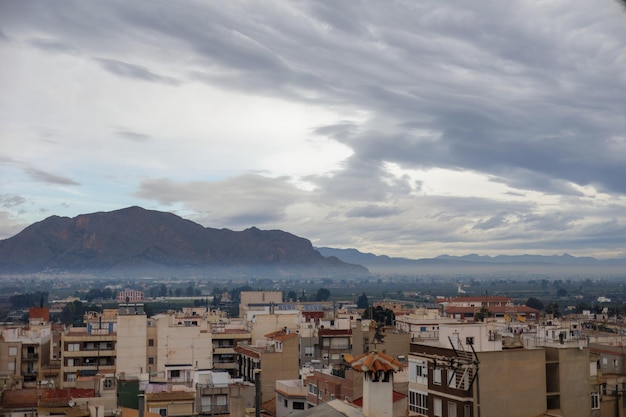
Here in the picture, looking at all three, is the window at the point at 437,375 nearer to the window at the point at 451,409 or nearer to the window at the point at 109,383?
the window at the point at 451,409

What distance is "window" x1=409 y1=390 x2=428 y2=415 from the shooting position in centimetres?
2469

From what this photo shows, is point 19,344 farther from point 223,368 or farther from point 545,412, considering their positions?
point 545,412

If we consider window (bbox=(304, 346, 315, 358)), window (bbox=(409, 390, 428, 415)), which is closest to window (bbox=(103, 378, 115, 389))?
window (bbox=(409, 390, 428, 415))

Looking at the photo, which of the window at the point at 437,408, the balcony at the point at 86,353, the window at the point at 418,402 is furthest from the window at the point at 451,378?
the balcony at the point at 86,353

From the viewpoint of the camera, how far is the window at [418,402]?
2469 cm

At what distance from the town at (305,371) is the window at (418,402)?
0.12 feet

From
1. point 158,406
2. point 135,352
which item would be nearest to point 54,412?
point 158,406

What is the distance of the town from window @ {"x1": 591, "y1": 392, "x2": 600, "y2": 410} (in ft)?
0.33

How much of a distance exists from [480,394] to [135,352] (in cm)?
3106

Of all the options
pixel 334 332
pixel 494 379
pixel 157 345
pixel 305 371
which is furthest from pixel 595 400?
pixel 157 345

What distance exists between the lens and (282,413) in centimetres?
3547

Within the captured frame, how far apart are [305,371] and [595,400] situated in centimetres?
1602

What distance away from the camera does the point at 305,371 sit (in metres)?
39.3

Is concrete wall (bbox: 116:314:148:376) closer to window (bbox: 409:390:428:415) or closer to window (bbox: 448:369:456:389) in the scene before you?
window (bbox: 409:390:428:415)
